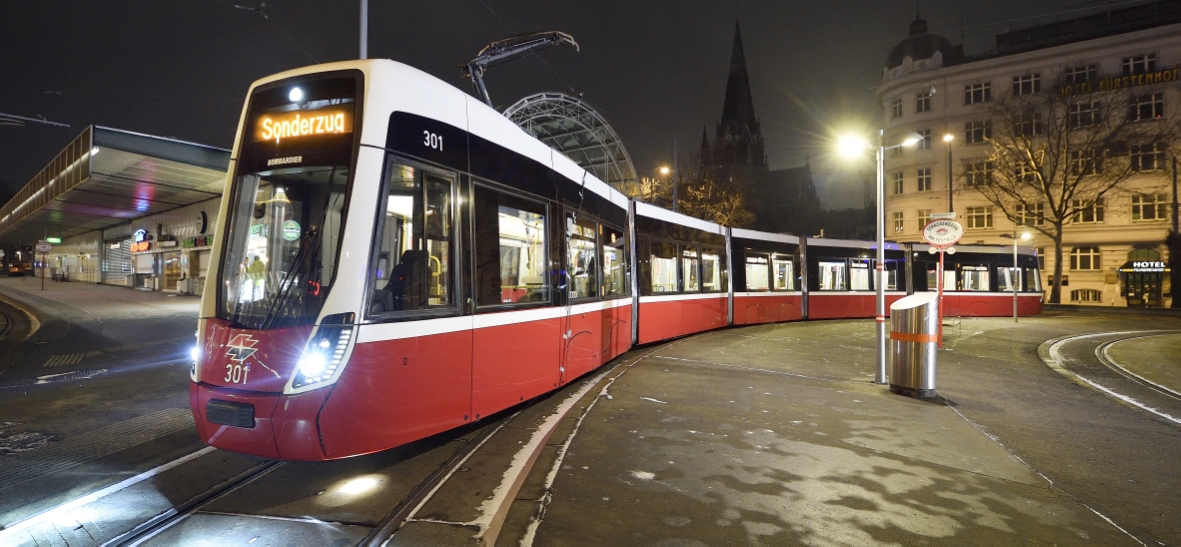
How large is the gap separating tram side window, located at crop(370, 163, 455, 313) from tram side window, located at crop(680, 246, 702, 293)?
10086mm

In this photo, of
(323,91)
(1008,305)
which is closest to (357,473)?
(323,91)

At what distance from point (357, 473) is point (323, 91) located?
3.12 metres

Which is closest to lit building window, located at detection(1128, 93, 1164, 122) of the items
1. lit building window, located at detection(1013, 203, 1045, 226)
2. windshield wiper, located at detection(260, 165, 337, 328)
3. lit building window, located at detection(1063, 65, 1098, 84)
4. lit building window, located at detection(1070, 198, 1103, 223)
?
lit building window, located at detection(1063, 65, 1098, 84)

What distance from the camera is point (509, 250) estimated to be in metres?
6.29

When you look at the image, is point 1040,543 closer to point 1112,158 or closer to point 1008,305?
point 1008,305

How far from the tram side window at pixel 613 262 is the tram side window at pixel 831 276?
43.1 feet

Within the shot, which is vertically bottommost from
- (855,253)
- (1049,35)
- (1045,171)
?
(855,253)

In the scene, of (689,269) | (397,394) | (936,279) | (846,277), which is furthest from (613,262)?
(936,279)

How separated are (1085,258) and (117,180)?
185ft

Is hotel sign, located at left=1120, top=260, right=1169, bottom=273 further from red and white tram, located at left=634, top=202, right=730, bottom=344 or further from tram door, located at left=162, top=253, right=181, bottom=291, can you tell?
tram door, located at left=162, top=253, right=181, bottom=291

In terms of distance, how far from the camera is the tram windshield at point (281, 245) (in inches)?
173

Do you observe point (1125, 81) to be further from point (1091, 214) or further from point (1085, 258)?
point (1085, 258)

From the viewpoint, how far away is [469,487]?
15.1 ft

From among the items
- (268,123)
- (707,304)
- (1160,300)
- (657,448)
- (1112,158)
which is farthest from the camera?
(1160,300)
